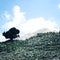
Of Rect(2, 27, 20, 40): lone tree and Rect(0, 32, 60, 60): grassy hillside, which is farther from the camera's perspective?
Rect(2, 27, 20, 40): lone tree

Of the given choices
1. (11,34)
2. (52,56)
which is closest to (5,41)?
(11,34)

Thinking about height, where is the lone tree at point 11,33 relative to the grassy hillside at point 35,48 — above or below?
above

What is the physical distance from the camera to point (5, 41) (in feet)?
227

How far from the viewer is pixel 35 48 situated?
2315 inches

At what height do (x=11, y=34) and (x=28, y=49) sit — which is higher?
(x=11, y=34)

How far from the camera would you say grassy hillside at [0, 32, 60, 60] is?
52.5 metres

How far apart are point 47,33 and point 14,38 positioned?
9.53 meters

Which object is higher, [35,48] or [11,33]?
[11,33]

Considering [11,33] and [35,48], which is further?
[11,33]

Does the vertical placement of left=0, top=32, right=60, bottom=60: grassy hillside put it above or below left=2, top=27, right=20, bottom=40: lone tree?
below

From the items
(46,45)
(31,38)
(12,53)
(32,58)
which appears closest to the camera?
(32,58)

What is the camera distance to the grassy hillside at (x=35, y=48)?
5247cm

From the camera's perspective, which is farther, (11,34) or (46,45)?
(11,34)

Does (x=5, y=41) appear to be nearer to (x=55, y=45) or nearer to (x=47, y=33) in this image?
(x=47, y=33)
